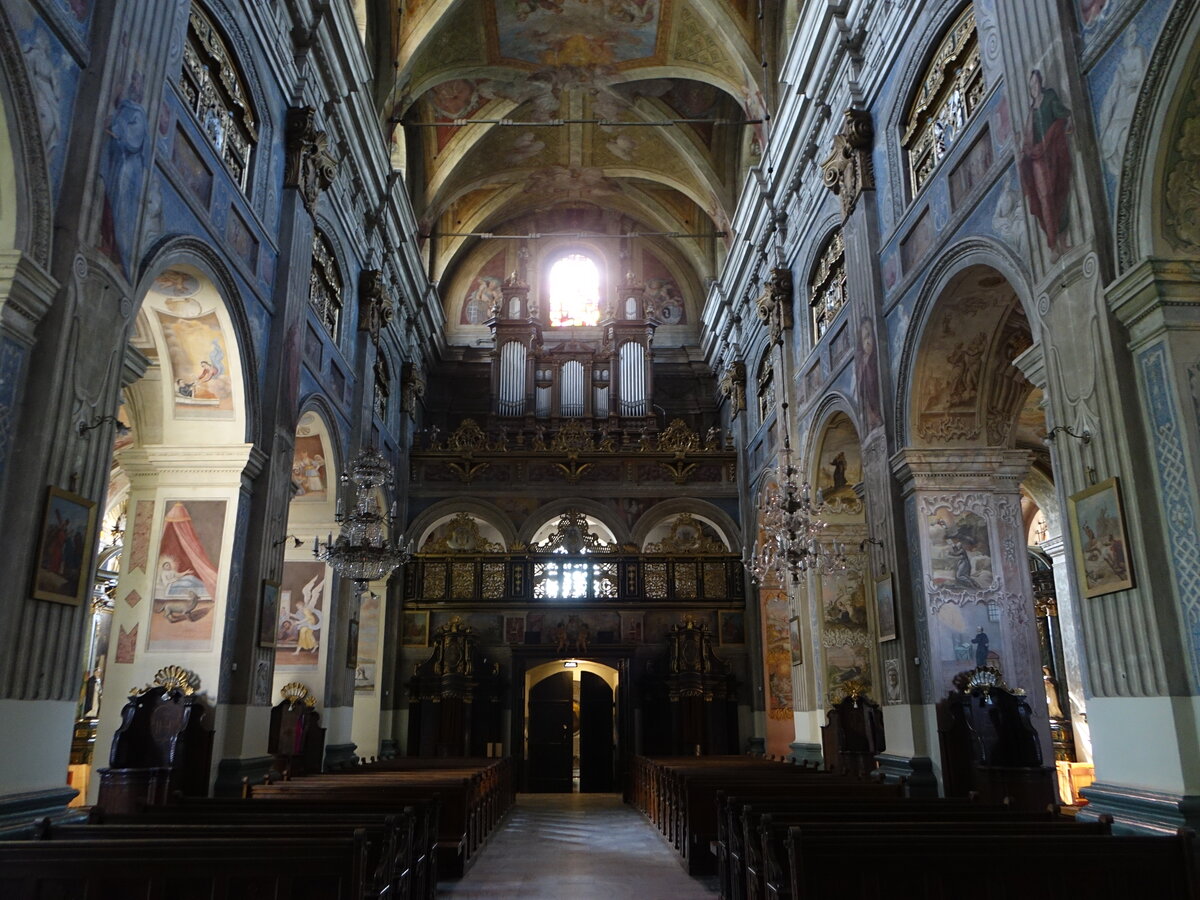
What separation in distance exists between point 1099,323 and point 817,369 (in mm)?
7833

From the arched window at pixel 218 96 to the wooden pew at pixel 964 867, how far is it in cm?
856

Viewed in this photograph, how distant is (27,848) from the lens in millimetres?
4555

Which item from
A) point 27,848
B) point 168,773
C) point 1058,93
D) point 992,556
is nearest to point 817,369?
point 992,556

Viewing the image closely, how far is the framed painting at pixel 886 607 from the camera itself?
1046 centimetres

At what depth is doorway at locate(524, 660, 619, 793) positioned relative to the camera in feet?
66.5

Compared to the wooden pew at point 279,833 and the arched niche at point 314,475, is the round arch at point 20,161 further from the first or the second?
the arched niche at point 314,475

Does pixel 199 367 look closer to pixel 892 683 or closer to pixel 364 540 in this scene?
pixel 364 540

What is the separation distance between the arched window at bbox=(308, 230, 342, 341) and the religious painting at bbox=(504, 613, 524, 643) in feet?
26.1

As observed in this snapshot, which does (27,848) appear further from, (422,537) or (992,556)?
(422,537)

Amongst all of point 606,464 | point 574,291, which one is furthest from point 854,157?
point 574,291


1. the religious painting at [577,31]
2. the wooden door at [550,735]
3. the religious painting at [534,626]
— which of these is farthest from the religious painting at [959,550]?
the religious painting at [577,31]

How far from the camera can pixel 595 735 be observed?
67.9 ft

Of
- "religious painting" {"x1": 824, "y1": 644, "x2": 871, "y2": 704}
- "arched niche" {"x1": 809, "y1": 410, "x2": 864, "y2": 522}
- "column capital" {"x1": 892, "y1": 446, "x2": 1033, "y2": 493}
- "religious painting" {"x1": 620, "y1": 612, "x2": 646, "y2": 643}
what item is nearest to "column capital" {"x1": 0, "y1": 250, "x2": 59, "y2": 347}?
"column capital" {"x1": 892, "y1": 446, "x2": 1033, "y2": 493}

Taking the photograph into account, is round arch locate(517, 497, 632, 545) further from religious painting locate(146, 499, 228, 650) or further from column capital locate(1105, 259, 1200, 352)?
column capital locate(1105, 259, 1200, 352)
